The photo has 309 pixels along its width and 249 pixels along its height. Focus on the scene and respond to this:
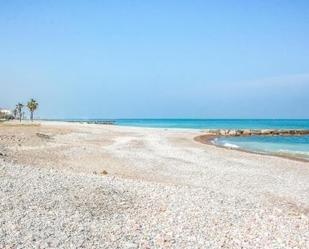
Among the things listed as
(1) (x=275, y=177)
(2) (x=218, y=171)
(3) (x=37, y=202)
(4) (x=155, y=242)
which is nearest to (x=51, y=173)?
(3) (x=37, y=202)

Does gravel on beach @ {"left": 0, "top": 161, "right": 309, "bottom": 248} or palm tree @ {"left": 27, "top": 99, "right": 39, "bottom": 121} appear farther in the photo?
palm tree @ {"left": 27, "top": 99, "right": 39, "bottom": 121}

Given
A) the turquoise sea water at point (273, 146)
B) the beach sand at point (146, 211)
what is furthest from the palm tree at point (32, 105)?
the beach sand at point (146, 211)

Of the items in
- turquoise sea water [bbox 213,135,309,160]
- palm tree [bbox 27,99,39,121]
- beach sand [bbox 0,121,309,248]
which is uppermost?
palm tree [bbox 27,99,39,121]

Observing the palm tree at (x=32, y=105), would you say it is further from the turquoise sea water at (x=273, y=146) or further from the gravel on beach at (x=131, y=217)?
the gravel on beach at (x=131, y=217)

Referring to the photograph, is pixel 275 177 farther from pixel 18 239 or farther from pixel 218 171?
pixel 18 239

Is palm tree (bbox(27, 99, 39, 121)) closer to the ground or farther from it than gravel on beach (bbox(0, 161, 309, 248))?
farther from it

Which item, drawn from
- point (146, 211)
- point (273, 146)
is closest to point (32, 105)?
point (273, 146)

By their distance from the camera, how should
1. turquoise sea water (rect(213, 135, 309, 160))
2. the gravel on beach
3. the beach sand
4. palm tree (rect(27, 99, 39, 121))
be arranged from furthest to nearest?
palm tree (rect(27, 99, 39, 121)) < turquoise sea water (rect(213, 135, 309, 160)) < the beach sand < the gravel on beach

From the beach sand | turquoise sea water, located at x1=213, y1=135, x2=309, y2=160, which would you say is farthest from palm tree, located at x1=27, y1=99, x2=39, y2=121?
the beach sand

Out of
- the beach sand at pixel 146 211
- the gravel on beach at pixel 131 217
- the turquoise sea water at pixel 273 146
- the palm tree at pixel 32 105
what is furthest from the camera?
the palm tree at pixel 32 105

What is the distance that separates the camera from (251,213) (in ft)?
49.1

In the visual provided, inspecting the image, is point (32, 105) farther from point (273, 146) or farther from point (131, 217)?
point (131, 217)

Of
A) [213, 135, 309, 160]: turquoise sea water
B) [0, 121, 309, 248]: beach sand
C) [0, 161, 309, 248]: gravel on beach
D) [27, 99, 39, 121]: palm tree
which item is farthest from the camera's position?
[27, 99, 39, 121]: palm tree

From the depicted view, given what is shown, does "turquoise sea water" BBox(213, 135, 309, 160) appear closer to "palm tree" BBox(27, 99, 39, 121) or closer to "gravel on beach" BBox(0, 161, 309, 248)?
"gravel on beach" BBox(0, 161, 309, 248)
